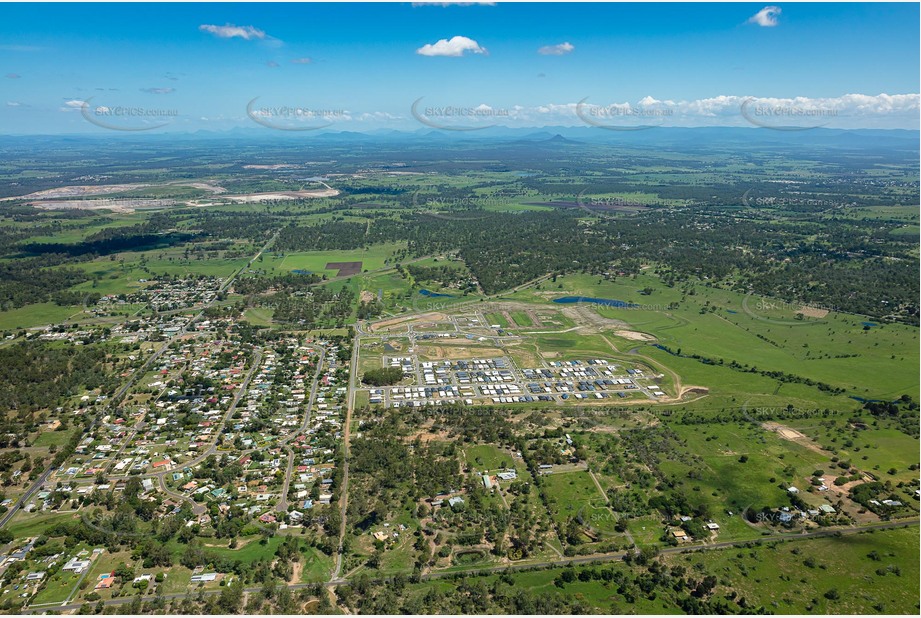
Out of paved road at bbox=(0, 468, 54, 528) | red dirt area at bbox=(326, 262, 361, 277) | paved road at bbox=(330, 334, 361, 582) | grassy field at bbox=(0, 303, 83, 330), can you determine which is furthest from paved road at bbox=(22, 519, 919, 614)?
red dirt area at bbox=(326, 262, 361, 277)

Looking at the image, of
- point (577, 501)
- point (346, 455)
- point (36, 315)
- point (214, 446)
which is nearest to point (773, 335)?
point (577, 501)

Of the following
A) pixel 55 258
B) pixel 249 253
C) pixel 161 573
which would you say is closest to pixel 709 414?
pixel 161 573

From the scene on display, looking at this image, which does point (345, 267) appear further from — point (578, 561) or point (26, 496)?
point (578, 561)

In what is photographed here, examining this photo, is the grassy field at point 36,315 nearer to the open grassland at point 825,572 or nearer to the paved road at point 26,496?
the paved road at point 26,496

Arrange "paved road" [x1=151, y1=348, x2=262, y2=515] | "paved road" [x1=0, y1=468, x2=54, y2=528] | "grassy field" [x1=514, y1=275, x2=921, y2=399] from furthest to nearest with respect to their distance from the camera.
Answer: "grassy field" [x1=514, y1=275, x2=921, y2=399] → "paved road" [x1=151, y1=348, x2=262, y2=515] → "paved road" [x1=0, y1=468, x2=54, y2=528]

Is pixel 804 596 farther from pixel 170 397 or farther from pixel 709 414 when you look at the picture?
pixel 170 397

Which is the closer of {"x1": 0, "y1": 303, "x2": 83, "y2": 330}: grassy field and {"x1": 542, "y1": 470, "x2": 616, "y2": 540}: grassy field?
{"x1": 542, "y1": 470, "x2": 616, "y2": 540}: grassy field

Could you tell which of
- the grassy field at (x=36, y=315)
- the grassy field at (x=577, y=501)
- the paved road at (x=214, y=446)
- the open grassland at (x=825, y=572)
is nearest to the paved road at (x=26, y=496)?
the paved road at (x=214, y=446)

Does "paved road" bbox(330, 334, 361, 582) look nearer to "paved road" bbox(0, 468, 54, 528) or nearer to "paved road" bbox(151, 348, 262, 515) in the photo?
"paved road" bbox(151, 348, 262, 515)

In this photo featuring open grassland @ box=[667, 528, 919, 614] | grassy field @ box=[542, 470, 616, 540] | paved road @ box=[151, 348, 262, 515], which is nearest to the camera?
open grassland @ box=[667, 528, 919, 614]
